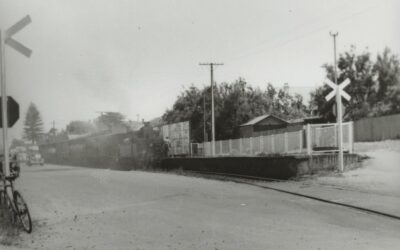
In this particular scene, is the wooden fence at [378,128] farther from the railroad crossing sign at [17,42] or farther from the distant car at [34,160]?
the distant car at [34,160]

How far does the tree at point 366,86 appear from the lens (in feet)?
198

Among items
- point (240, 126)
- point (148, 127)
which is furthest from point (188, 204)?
point (240, 126)

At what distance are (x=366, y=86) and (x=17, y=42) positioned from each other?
193ft

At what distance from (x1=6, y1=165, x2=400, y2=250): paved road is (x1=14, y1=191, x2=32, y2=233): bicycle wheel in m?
0.20

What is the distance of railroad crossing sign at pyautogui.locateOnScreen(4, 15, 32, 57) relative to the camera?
10.1 metres

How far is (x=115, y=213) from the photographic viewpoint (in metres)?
12.8

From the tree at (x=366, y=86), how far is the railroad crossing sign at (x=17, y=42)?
52.5m

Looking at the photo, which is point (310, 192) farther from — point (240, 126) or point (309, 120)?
point (309, 120)

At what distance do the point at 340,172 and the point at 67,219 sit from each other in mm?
11801

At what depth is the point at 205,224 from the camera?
34.3ft

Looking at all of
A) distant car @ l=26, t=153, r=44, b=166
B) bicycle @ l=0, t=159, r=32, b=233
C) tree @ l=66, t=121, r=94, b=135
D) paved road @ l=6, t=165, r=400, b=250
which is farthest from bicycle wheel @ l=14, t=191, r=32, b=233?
tree @ l=66, t=121, r=94, b=135

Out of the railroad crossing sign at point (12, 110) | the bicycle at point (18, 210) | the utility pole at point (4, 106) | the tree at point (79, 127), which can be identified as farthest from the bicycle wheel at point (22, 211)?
the tree at point (79, 127)

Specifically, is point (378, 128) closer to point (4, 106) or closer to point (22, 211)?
point (4, 106)

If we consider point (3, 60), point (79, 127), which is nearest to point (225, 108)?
point (3, 60)
